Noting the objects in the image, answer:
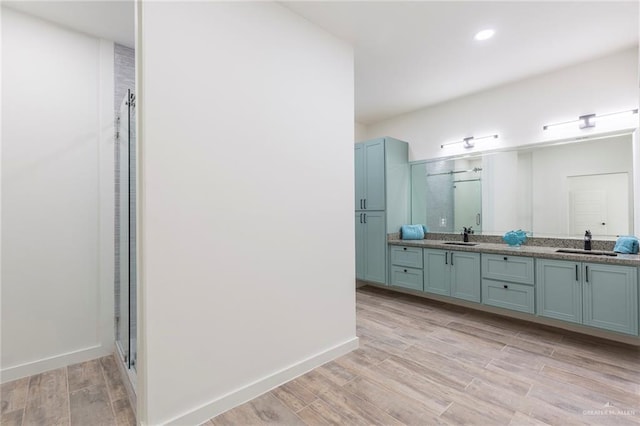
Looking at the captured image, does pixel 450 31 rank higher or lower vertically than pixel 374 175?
higher

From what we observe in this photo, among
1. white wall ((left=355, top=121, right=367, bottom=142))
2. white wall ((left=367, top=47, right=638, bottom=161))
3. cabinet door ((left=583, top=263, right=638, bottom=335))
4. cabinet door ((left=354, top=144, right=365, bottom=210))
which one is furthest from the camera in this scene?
white wall ((left=355, top=121, right=367, bottom=142))

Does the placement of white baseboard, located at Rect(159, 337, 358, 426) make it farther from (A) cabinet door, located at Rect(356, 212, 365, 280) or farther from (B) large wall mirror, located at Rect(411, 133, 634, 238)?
(B) large wall mirror, located at Rect(411, 133, 634, 238)

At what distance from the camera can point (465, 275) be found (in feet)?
11.2

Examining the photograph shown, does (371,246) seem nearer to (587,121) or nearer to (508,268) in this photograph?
(508,268)

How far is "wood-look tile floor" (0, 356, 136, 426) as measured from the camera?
170cm

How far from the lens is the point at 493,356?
2430 mm

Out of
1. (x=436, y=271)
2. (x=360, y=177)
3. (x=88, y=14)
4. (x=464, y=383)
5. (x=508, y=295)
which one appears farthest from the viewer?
(x=360, y=177)

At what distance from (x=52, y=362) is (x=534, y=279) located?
436cm

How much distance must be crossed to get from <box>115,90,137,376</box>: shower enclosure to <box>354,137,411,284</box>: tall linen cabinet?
3043mm

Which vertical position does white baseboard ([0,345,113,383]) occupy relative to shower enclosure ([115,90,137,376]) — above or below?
below

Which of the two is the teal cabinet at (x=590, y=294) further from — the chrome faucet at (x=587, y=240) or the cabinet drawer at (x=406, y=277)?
the cabinet drawer at (x=406, y=277)

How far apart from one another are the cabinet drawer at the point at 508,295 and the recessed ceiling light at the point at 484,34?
7.96 feet

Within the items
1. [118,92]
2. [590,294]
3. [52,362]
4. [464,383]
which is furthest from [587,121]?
[52,362]

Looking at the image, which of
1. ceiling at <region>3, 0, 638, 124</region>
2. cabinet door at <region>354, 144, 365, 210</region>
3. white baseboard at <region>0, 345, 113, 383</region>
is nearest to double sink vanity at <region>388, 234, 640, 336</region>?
cabinet door at <region>354, 144, 365, 210</region>
